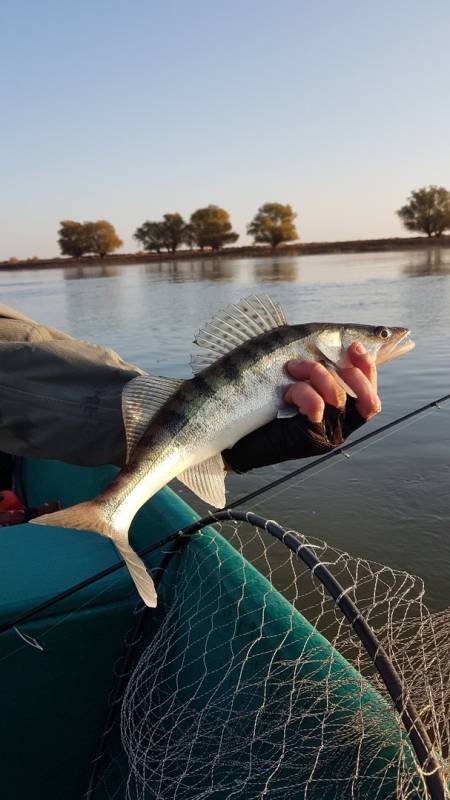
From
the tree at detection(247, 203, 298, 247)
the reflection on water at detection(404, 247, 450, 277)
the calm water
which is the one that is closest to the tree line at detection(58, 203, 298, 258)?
the tree at detection(247, 203, 298, 247)

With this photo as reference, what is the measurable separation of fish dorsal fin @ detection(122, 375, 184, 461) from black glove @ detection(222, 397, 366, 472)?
408mm

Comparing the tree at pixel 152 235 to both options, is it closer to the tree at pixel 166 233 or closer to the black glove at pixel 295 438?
the tree at pixel 166 233

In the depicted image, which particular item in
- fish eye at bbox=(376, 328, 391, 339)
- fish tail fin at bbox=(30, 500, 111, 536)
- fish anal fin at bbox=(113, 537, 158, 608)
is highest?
fish eye at bbox=(376, 328, 391, 339)

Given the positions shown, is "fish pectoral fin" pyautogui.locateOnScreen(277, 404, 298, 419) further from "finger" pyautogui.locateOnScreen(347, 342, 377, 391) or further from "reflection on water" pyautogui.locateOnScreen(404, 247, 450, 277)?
"reflection on water" pyautogui.locateOnScreen(404, 247, 450, 277)

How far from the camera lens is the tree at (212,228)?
12850cm

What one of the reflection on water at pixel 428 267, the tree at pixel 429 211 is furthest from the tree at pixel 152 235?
the reflection on water at pixel 428 267

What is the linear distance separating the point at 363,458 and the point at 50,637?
17.6 feet

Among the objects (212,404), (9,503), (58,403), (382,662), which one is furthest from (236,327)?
(9,503)

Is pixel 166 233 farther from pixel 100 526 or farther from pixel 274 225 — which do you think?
pixel 100 526

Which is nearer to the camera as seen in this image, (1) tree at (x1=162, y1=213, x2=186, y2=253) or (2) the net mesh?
(2) the net mesh

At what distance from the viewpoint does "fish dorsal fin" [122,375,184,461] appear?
2260 millimetres

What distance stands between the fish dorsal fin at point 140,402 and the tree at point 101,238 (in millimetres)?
138372

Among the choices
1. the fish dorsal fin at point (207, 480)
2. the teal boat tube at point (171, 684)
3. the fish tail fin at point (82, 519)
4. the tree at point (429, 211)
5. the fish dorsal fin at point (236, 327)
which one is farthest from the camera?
the tree at point (429, 211)

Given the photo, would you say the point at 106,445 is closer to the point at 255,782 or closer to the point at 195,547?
the point at 195,547
